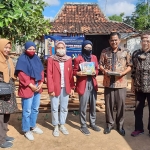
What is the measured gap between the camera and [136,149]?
12.0 ft

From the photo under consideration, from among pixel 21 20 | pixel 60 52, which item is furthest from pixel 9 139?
pixel 21 20

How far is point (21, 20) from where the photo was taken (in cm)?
402

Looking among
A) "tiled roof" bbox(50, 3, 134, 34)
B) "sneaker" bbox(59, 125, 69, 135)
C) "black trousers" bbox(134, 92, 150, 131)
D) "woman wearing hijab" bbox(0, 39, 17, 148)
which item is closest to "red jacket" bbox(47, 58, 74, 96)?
"woman wearing hijab" bbox(0, 39, 17, 148)

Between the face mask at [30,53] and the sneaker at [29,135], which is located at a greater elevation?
the face mask at [30,53]

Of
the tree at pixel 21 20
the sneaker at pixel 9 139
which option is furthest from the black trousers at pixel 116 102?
the tree at pixel 21 20

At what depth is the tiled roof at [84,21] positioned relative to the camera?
37.6 ft

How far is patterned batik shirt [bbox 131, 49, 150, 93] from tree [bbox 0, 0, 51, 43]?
7.37ft

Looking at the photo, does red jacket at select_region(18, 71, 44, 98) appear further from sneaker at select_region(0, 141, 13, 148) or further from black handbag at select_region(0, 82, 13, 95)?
sneaker at select_region(0, 141, 13, 148)

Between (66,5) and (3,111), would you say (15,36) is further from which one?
(66,5)

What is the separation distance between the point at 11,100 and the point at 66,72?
3.80 ft

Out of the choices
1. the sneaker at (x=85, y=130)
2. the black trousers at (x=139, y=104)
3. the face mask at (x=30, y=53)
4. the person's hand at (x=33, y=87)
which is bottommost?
the sneaker at (x=85, y=130)

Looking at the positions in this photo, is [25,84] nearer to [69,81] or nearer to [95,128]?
[69,81]

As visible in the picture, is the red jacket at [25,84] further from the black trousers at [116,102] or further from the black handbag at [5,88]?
the black trousers at [116,102]

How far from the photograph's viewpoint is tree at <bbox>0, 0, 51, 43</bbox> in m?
3.31
